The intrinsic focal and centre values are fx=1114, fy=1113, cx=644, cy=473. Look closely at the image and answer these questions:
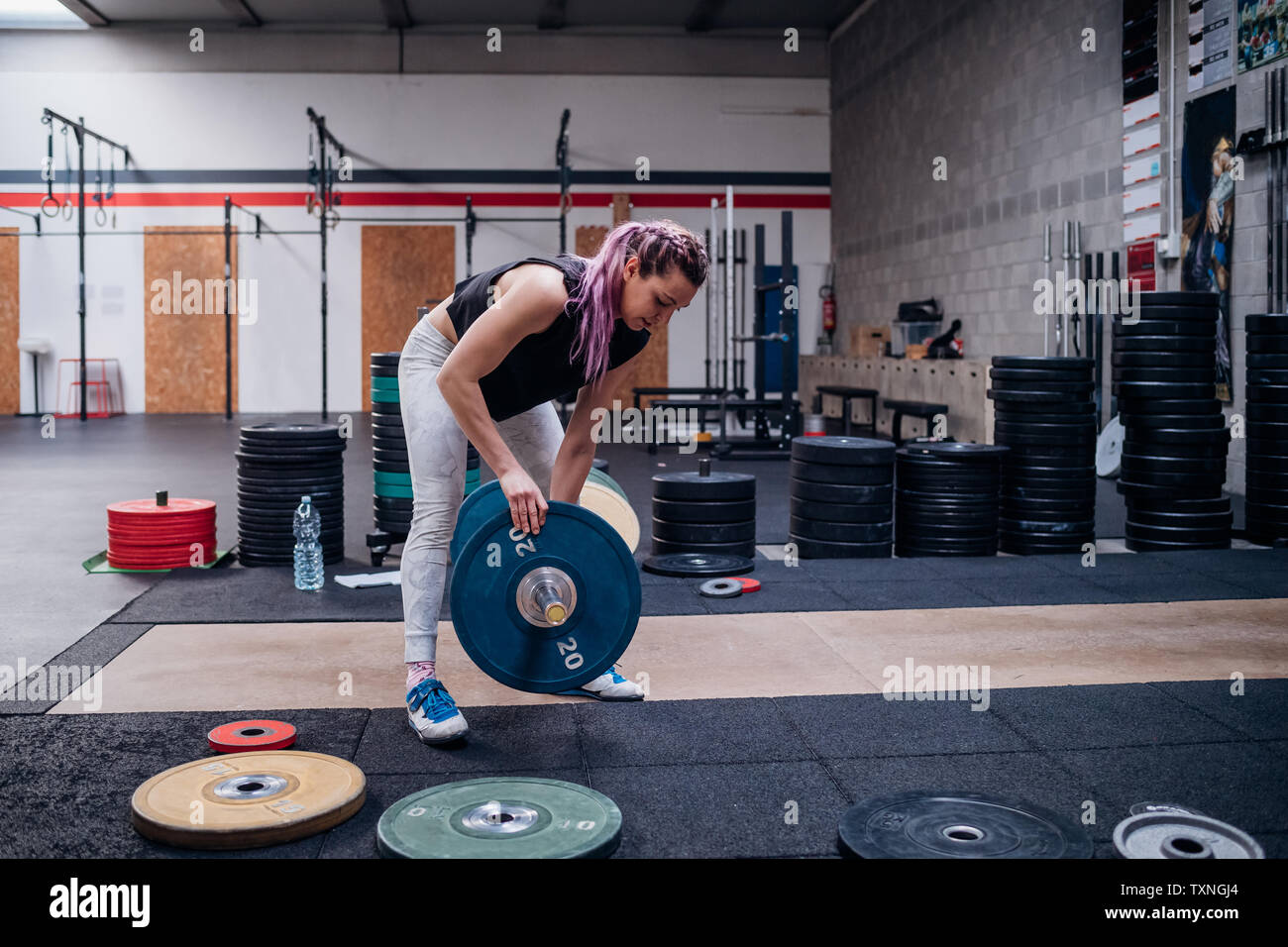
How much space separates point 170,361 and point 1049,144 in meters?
8.86

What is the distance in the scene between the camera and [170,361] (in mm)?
11734

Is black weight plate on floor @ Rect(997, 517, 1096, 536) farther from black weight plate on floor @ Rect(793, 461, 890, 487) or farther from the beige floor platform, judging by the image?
the beige floor platform

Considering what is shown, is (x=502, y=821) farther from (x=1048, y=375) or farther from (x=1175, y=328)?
(x=1175, y=328)

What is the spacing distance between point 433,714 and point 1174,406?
11.1ft

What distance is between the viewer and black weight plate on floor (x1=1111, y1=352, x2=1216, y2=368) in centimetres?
432

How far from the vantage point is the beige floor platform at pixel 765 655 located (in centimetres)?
256

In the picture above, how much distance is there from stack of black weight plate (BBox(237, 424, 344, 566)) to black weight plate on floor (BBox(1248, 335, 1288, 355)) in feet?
11.9

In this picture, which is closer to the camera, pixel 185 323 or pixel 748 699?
pixel 748 699

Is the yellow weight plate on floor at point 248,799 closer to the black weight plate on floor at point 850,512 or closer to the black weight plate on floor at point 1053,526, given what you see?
the black weight plate on floor at point 850,512

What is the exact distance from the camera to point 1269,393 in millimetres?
4398

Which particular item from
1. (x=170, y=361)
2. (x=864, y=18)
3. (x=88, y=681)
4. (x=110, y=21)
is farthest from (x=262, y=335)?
(x=88, y=681)

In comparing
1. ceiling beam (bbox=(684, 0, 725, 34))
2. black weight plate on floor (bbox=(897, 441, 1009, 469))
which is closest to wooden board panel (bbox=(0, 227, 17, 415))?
ceiling beam (bbox=(684, 0, 725, 34))

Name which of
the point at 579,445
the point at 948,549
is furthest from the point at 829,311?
the point at 579,445

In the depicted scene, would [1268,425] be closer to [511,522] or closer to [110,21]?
[511,522]
